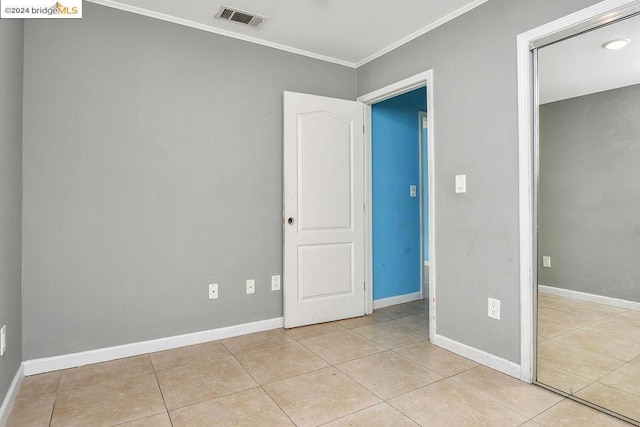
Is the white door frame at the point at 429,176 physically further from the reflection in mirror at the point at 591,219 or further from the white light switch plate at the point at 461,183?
the reflection in mirror at the point at 591,219

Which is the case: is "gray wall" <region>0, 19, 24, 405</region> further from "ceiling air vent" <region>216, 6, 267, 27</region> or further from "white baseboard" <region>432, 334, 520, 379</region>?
"white baseboard" <region>432, 334, 520, 379</region>

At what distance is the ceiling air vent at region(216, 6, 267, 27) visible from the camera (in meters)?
2.63

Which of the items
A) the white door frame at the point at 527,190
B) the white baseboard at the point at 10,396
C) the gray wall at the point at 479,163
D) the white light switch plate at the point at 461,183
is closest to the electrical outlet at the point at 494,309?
the gray wall at the point at 479,163

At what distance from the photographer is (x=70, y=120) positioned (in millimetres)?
2412

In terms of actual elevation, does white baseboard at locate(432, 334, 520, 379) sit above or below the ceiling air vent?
below

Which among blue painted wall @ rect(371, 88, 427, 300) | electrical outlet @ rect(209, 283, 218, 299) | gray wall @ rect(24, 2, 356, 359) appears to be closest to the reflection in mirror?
blue painted wall @ rect(371, 88, 427, 300)

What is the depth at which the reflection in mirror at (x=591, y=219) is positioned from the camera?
1.87 m

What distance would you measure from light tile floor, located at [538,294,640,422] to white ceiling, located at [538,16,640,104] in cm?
119

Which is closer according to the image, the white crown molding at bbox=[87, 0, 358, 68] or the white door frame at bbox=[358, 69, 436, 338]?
the white crown molding at bbox=[87, 0, 358, 68]

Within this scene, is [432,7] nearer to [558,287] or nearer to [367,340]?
[558,287]

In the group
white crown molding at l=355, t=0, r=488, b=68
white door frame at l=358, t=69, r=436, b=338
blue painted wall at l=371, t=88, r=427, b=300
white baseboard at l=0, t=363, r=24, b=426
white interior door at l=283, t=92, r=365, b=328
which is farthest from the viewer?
blue painted wall at l=371, t=88, r=427, b=300

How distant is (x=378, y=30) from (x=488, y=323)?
7.63 feet

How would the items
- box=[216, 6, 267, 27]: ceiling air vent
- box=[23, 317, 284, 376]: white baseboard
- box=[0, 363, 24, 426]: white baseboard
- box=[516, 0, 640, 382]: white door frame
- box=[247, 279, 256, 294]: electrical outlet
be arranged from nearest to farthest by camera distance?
box=[0, 363, 24, 426]: white baseboard → box=[516, 0, 640, 382]: white door frame → box=[23, 317, 284, 376]: white baseboard → box=[216, 6, 267, 27]: ceiling air vent → box=[247, 279, 256, 294]: electrical outlet

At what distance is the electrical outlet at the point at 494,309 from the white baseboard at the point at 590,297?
0.92ft
